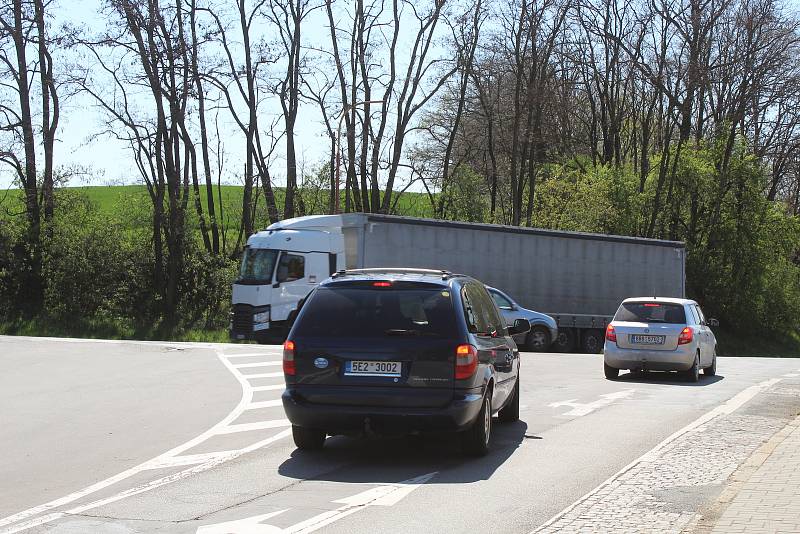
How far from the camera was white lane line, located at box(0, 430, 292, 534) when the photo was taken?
7016 mm

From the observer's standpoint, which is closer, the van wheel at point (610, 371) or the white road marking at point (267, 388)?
the white road marking at point (267, 388)

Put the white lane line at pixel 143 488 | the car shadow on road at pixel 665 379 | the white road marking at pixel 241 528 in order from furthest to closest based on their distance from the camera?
1. the car shadow on road at pixel 665 379
2. the white lane line at pixel 143 488
3. the white road marking at pixel 241 528

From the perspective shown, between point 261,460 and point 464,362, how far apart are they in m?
2.03

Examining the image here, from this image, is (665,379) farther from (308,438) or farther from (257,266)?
(257,266)

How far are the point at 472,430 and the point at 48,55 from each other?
3434 centimetres

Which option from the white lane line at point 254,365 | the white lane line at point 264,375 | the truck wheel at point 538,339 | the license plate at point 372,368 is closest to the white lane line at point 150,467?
the license plate at point 372,368

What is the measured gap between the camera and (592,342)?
33.3 meters

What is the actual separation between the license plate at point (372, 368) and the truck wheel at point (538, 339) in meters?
21.9

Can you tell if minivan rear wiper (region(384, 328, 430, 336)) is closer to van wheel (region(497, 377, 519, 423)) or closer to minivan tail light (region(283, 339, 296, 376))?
minivan tail light (region(283, 339, 296, 376))

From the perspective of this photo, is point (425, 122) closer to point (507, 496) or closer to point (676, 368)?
point (676, 368)

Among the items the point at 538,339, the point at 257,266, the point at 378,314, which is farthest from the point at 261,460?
the point at 538,339

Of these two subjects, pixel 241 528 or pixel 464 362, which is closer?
pixel 241 528

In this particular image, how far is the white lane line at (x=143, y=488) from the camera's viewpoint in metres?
7.02

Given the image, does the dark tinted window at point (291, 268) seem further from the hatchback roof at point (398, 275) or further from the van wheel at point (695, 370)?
the hatchback roof at point (398, 275)
